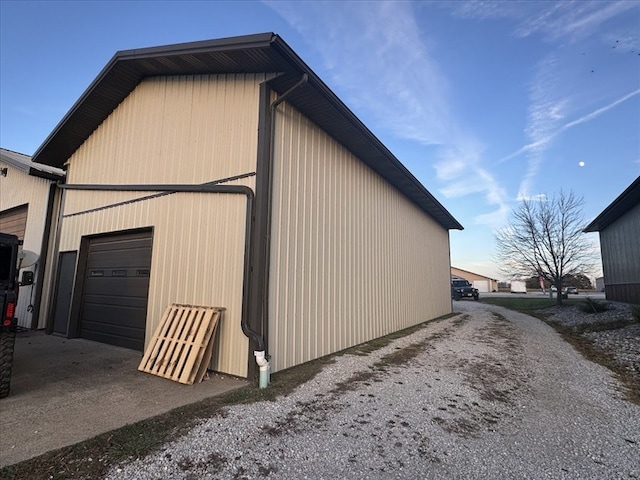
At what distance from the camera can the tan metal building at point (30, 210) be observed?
9.21 meters

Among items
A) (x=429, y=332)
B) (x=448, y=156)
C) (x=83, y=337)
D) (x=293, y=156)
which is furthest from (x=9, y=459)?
(x=448, y=156)

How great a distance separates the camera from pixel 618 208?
15.6 m

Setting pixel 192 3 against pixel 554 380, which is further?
pixel 192 3

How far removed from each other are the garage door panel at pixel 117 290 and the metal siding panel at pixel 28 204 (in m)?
2.82

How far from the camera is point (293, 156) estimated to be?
19.4 feet

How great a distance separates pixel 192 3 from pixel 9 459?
8537 mm

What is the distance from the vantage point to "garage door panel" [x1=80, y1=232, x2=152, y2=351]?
6.67 m

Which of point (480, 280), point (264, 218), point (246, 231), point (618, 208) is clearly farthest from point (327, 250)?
point (480, 280)

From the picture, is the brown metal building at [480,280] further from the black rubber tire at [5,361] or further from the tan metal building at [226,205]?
the black rubber tire at [5,361]

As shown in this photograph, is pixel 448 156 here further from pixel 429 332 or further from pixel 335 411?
pixel 335 411

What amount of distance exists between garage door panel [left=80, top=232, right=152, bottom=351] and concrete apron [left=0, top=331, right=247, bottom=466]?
2.07 feet

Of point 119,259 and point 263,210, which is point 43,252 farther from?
point 263,210

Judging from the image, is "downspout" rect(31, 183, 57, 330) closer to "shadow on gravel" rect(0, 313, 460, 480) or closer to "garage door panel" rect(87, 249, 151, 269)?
"garage door panel" rect(87, 249, 151, 269)

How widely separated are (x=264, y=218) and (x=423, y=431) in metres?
3.45
